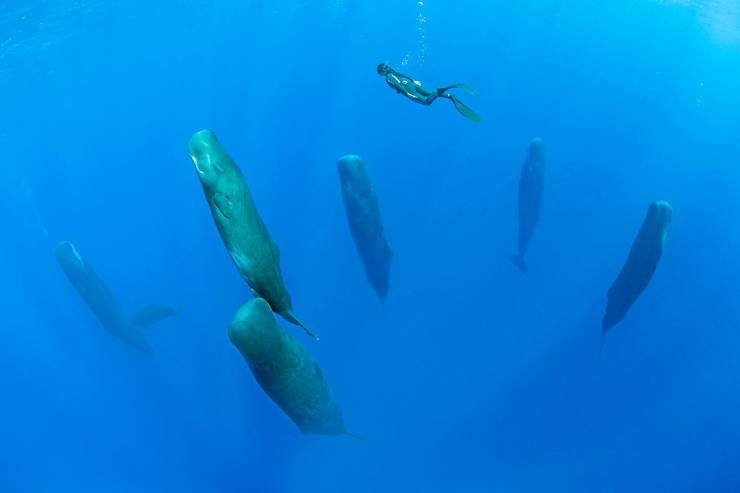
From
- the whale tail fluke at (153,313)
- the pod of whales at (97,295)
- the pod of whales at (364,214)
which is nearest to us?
the pod of whales at (364,214)

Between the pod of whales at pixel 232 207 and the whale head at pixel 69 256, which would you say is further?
the whale head at pixel 69 256

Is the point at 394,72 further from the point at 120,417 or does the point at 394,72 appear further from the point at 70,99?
the point at 70,99

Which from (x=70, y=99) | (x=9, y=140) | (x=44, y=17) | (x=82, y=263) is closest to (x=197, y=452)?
(x=82, y=263)

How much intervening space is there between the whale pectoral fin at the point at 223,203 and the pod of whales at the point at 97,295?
6366mm

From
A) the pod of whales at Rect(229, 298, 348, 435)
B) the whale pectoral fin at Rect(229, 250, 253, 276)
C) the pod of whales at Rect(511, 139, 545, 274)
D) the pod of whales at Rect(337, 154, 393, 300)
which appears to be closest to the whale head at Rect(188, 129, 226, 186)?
the whale pectoral fin at Rect(229, 250, 253, 276)

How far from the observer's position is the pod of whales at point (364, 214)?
620 cm

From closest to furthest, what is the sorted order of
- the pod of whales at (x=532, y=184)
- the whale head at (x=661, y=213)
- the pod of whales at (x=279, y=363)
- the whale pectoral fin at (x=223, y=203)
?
the whale pectoral fin at (x=223, y=203)
the pod of whales at (x=279, y=363)
the whale head at (x=661, y=213)
the pod of whales at (x=532, y=184)

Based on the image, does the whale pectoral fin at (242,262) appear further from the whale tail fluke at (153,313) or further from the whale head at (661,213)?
the whale tail fluke at (153,313)

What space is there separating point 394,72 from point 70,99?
28.2m

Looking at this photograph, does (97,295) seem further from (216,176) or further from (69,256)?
(216,176)

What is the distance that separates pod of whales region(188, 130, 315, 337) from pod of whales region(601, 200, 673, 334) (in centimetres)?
486

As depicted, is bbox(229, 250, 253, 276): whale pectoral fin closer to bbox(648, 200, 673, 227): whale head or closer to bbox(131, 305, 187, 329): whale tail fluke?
bbox(648, 200, 673, 227): whale head

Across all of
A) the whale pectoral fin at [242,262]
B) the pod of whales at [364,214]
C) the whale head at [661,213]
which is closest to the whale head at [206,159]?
the whale pectoral fin at [242,262]

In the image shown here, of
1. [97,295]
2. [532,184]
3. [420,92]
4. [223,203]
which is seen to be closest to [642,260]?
[532,184]
